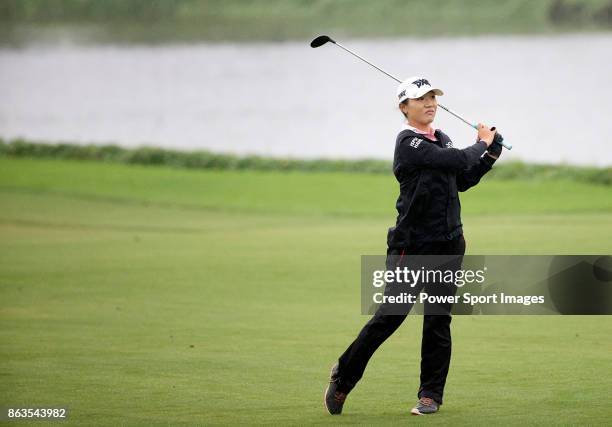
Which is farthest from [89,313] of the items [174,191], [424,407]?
[174,191]

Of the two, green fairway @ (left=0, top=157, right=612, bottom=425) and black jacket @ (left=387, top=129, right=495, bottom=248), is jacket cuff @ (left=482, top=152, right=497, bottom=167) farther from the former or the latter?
green fairway @ (left=0, top=157, right=612, bottom=425)

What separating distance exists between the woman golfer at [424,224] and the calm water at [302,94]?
2789 cm

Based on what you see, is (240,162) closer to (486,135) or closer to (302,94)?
(486,135)

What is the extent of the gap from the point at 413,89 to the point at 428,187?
560 mm

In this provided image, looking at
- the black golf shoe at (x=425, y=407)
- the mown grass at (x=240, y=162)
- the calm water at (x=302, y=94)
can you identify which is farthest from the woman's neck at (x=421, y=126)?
the calm water at (x=302, y=94)

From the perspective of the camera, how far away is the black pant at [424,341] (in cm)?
704

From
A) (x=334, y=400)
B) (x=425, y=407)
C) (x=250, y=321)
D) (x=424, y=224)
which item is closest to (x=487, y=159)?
(x=424, y=224)

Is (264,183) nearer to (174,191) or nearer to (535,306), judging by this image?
(174,191)

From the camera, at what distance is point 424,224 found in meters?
7.00

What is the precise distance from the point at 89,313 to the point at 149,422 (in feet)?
14.3

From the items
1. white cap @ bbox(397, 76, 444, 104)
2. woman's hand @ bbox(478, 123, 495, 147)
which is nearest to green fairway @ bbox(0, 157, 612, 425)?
woman's hand @ bbox(478, 123, 495, 147)

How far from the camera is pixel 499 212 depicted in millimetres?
19734

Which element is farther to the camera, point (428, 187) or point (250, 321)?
point (250, 321)

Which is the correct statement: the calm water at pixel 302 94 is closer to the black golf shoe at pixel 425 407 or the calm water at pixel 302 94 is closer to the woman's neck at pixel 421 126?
the woman's neck at pixel 421 126
